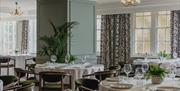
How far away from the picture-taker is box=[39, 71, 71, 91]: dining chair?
5.90 meters

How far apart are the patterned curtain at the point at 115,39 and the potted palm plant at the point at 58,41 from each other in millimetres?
3312

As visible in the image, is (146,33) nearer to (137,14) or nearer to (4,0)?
(137,14)

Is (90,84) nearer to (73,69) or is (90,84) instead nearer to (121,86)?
(121,86)

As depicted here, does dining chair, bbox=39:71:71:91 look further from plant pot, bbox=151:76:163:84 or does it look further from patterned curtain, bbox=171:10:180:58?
patterned curtain, bbox=171:10:180:58

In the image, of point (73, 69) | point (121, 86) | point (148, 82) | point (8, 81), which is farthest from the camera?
point (73, 69)

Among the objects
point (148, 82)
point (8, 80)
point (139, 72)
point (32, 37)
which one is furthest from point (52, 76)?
point (32, 37)

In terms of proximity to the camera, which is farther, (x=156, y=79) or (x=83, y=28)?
(x=83, y=28)

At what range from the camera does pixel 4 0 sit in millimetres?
11375

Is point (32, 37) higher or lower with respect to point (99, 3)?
lower

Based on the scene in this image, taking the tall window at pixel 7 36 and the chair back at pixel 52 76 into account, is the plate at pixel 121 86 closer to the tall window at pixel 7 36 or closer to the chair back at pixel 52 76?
the chair back at pixel 52 76

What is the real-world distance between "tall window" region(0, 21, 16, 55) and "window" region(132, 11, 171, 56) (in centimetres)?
701

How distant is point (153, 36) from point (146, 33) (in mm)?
397

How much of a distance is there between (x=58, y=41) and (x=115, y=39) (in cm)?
390

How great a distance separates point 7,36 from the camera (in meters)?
16.4
